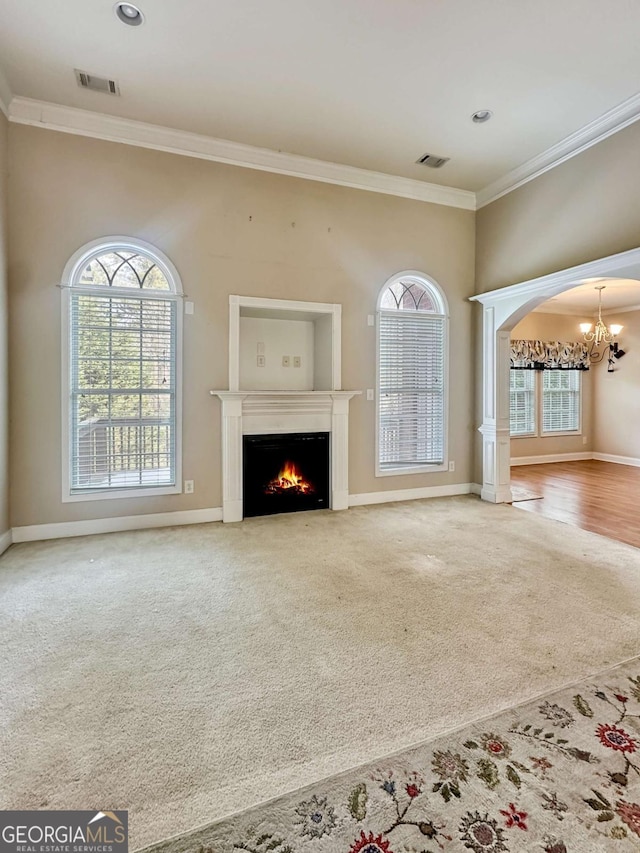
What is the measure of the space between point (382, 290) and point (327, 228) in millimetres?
913

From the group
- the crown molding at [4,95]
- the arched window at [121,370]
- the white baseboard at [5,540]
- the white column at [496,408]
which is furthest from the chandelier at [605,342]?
the white baseboard at [5,540]

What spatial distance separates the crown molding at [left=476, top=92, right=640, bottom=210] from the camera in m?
3.62

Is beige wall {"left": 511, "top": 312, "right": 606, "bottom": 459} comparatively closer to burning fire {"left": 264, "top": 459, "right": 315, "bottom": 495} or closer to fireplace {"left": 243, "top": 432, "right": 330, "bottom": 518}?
fireplace {"left": 243, "top": 432, "right": 330, "bottom": 518}

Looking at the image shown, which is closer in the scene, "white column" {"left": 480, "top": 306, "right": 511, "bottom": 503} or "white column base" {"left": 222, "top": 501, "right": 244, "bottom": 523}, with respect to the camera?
"white column base" {"left": 222, "top": 501, "right": 244, "bottom": 523}

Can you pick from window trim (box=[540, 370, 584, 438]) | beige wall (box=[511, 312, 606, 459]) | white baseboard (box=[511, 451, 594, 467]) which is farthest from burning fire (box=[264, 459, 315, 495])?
window trim (box=[540, 370, 584, 438])

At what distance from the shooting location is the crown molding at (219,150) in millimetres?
3736

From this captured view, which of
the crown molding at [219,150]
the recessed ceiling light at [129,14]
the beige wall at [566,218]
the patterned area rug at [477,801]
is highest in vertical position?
the crown molding at [219,150]

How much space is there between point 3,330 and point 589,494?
686cm

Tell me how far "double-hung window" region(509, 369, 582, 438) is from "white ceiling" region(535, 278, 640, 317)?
1196mm

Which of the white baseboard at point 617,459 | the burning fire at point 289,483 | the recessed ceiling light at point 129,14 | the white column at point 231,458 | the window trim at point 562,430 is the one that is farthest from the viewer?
the window trim at point 562,430

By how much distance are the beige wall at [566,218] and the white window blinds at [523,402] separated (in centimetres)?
349

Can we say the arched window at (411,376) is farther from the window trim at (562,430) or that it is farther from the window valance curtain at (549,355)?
the window trim at (562,430)

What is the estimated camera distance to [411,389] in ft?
17.3

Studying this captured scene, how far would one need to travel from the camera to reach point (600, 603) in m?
2.71
